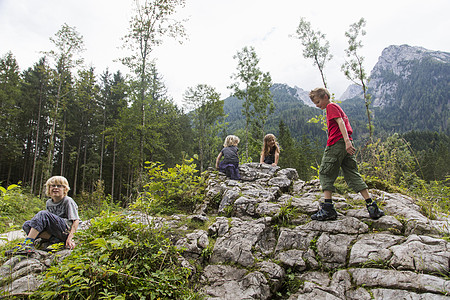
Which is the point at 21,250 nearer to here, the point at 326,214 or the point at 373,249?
the point at 326,214

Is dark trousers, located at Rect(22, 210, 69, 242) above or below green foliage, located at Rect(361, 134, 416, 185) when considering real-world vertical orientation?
below

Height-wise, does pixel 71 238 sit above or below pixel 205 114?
below

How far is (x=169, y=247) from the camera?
119 inches

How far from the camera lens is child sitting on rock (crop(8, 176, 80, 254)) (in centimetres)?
329

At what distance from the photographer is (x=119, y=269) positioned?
92.6 inches

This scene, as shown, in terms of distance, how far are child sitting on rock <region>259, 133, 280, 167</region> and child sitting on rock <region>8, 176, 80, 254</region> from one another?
583cm

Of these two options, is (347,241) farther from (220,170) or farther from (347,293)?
(220,170)

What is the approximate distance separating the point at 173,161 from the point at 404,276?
2939 cm

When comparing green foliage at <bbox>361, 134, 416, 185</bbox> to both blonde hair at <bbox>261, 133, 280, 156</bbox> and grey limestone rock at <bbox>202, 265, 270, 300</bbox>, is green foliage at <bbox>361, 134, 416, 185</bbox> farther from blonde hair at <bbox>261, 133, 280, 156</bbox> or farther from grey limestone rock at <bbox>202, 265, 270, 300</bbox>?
grey limestone rock at <bbox>202, 265, 270, 300</bbox>

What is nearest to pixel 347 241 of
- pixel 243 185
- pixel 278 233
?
pixel 278 233

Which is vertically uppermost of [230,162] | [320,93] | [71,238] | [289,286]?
[320,93]

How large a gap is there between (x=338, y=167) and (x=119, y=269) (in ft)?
12.3

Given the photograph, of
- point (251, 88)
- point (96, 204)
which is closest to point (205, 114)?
point (251, 88)

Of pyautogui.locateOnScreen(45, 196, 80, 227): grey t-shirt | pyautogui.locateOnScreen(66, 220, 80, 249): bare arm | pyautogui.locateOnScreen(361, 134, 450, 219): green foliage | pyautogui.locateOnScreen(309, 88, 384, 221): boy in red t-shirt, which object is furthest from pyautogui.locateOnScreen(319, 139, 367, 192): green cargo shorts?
pyautogui.locateOnScreen(45, 196, 80, 227): grey t-shirt
